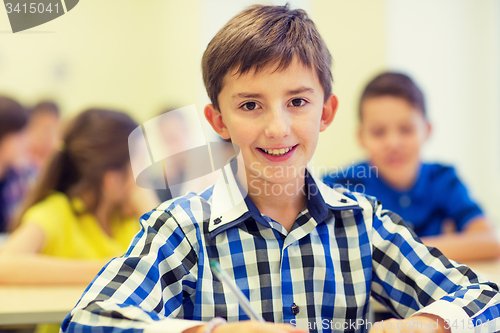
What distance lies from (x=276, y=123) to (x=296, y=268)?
24 cm

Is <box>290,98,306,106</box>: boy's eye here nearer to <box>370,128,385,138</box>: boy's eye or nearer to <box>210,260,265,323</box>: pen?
<box>210,260,265,323</box>: pen

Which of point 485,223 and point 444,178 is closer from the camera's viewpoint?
point 485,223

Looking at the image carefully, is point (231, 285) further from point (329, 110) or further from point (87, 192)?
point (87, 192)

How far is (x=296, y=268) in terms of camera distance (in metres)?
0.67

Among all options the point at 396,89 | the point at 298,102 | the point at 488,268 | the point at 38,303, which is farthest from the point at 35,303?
the point at 396,89

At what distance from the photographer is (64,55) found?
2.71 metres

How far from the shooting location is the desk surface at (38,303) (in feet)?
2.69

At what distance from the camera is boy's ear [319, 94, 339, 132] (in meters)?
Result: 0.73

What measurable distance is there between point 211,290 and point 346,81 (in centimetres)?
188

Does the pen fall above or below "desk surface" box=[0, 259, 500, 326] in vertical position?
above

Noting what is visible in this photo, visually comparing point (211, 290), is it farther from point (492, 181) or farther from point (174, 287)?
point (492, 181)

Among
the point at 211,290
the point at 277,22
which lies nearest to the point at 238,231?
the point at 211,290

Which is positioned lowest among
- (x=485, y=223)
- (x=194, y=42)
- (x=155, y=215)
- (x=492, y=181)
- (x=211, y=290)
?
(x=492, y=181)

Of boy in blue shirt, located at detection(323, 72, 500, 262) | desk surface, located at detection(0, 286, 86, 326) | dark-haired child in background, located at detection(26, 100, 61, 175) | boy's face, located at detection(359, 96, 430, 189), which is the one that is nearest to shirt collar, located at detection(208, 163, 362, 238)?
desk surface, located at detection(0, 286, 86, 326)
